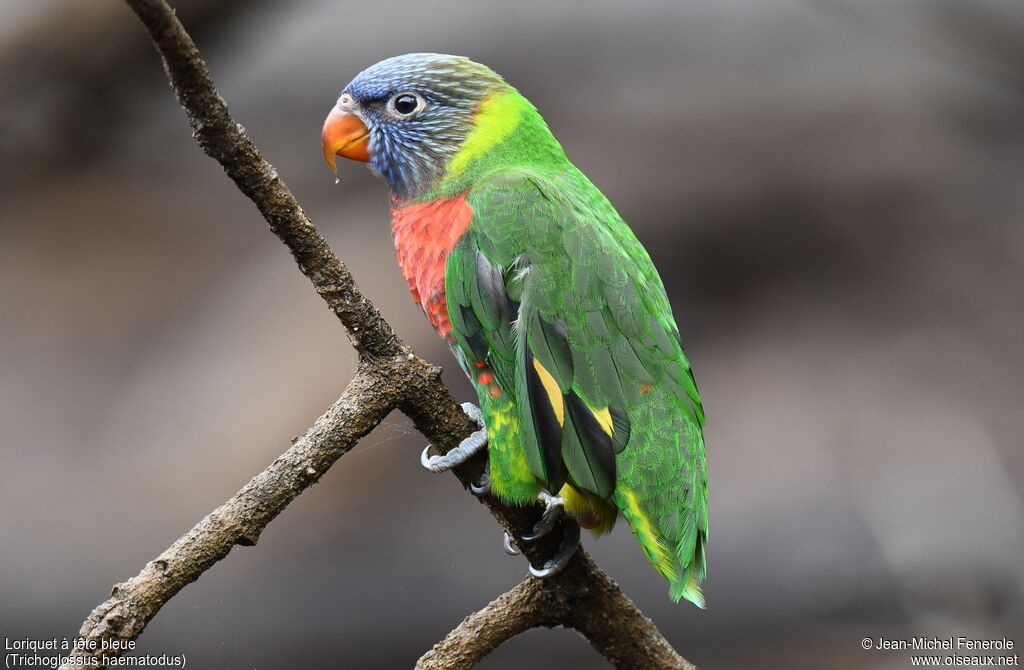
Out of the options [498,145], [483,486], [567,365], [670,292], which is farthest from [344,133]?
[670,292]

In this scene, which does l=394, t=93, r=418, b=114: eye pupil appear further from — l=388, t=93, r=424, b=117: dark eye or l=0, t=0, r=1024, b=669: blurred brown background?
l=0, t=0, r=1024, b=669: blurred brown background

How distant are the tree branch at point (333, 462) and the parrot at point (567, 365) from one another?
12 centimetres

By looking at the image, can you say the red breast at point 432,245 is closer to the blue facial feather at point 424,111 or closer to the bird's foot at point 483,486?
the blue facial feather at point 424,111

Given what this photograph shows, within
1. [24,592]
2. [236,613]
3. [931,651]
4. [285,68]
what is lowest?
[931,651]

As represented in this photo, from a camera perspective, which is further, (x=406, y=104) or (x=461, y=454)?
(x=406, y=104)

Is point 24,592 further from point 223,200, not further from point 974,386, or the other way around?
point 974,386

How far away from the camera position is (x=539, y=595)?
2562 millimetres

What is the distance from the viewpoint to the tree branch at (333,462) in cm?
179

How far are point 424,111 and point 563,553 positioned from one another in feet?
4.74

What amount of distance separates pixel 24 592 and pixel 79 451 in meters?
0.83

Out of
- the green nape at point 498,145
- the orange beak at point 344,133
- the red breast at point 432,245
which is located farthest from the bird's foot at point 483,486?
the orange beak at point 344,133

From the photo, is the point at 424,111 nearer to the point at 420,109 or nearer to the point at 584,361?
the point at 420,109

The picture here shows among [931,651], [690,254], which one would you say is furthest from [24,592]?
[931,651]

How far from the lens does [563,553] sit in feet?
8.16
